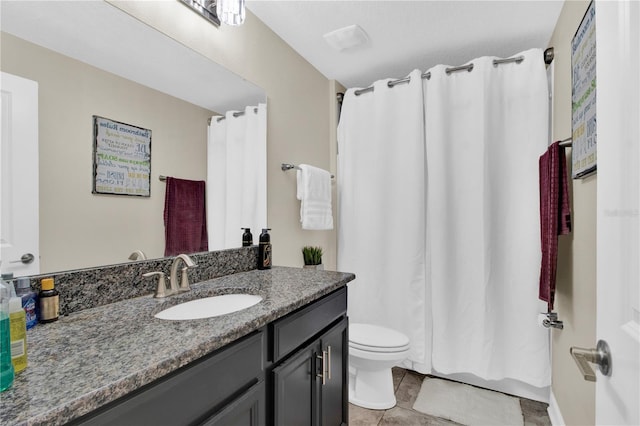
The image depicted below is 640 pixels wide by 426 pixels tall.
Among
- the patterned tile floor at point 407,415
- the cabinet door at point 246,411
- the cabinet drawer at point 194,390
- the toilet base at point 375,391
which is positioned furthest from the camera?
the toilet base at point 375,391

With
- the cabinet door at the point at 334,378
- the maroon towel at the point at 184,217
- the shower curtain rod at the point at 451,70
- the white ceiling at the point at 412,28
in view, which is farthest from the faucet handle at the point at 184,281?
the shower curtain rod at the point at 451,70

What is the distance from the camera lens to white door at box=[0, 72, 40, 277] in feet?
2.83

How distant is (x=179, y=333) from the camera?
794 mm

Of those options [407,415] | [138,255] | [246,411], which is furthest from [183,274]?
[407,415]

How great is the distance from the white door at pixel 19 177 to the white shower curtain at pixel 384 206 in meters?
1.96

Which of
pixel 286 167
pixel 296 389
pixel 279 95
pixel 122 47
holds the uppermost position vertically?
pixel 279 95

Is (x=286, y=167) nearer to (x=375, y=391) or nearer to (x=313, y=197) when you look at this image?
(x=313, y=197)

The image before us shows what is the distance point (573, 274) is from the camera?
59.7 inches

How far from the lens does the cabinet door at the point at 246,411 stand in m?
0.80

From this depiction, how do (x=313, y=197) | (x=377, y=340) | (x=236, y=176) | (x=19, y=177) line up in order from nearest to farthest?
(x=19, y=177)
(x=236, y=176)
(x=377, y=340)
(x=313, y=197)

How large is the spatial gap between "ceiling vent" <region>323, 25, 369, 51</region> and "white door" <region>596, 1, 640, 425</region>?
1505 mm

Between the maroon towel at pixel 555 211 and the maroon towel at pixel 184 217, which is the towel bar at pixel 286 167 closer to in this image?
the maroon towel at pixel 184 217

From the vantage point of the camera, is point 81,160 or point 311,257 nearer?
point 81,160

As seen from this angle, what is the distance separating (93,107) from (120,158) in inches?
7.0
